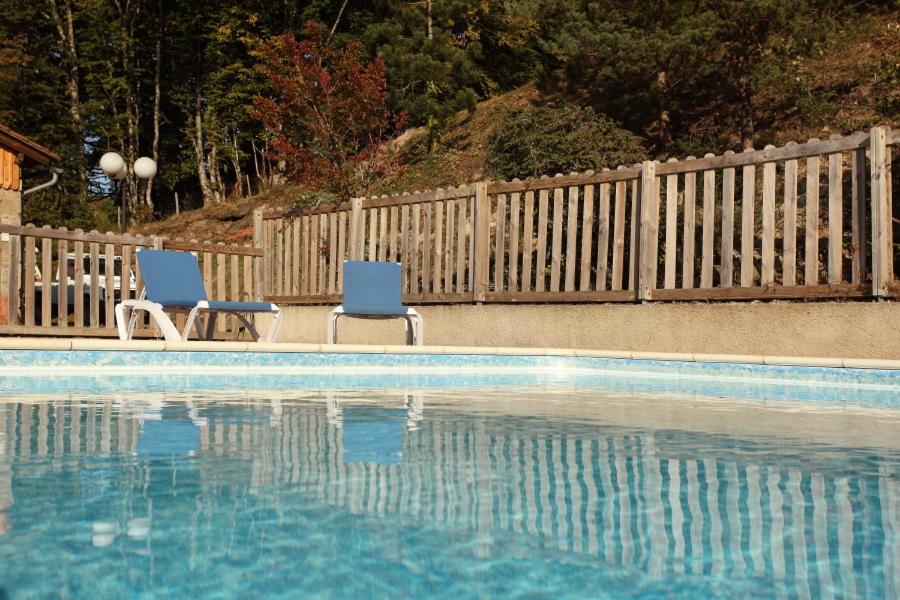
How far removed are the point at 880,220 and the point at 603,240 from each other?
7.58ft

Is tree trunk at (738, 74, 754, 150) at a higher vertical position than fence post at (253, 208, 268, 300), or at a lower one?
higher

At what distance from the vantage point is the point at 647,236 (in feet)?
25.0

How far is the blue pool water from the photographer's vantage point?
1.64 metres

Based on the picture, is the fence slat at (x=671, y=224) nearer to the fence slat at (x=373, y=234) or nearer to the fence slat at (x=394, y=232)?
the fence slat at (x=394, y=232)

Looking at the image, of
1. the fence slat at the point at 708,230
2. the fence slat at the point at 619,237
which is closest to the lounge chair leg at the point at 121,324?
the fence slat at the point at 619,237

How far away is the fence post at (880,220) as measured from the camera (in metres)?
6.25

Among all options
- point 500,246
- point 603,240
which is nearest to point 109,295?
point 500,246

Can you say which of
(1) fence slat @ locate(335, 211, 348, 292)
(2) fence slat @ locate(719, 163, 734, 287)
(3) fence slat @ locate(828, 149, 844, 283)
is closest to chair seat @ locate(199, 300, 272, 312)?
(1) fence slat @ locate(335, 211, 348, 292)

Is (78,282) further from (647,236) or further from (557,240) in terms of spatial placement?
(647,236)

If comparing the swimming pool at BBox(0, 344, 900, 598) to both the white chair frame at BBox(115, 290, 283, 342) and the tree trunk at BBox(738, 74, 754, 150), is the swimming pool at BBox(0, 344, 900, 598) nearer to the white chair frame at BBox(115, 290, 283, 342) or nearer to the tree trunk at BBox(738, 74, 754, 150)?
the white chair frame at BBox(115, 290, 283, 342)

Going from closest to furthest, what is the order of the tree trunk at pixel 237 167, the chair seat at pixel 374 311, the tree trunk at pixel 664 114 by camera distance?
the chair seat at pixel 374 311, the tree trunk at pixel 664 114, the tree trunk at pixel 237 167

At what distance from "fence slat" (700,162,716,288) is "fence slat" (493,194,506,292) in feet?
7.04

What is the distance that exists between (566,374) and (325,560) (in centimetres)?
547

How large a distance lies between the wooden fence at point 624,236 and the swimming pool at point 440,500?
7.58 ft
